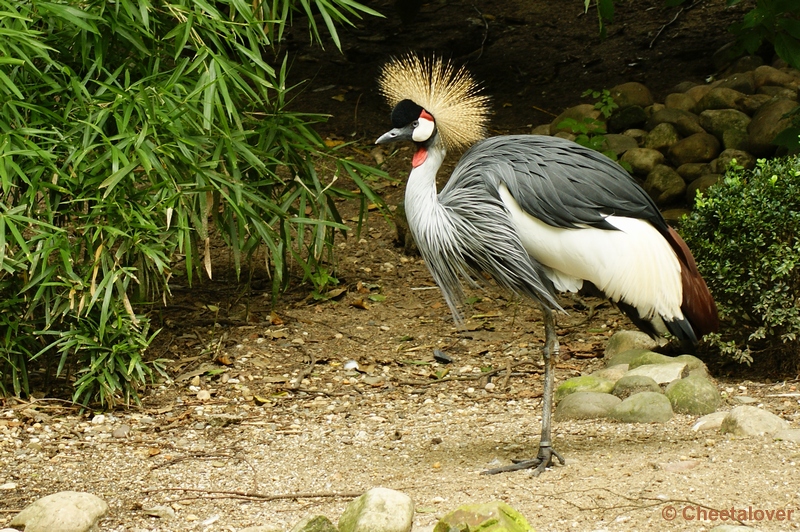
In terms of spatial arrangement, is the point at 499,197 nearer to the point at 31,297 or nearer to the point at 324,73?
the point at 31,297

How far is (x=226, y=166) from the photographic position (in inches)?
181

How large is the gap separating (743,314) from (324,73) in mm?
4914

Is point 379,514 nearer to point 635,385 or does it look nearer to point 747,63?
point 635,385

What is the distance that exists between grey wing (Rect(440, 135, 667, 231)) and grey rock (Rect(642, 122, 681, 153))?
2728mm

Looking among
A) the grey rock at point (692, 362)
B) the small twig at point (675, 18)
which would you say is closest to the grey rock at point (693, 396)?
the grey rock at point (692, 362)

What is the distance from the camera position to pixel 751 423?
10.7 feet

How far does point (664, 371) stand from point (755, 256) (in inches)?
25.3

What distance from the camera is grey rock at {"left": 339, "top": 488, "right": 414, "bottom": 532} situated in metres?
2.57

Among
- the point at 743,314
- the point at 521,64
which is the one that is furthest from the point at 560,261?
the point at 521,64

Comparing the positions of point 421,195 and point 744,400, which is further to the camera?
point 744,400

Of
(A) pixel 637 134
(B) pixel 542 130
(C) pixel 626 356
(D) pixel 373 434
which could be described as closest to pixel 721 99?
(A) pixel 637 134

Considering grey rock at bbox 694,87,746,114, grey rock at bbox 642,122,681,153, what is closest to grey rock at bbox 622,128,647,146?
grey rock at bbox 642,122,681,153

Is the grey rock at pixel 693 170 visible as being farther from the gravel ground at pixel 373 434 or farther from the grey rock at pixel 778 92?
the gravel ground at pixel 373 434

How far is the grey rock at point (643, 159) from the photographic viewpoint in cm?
595
